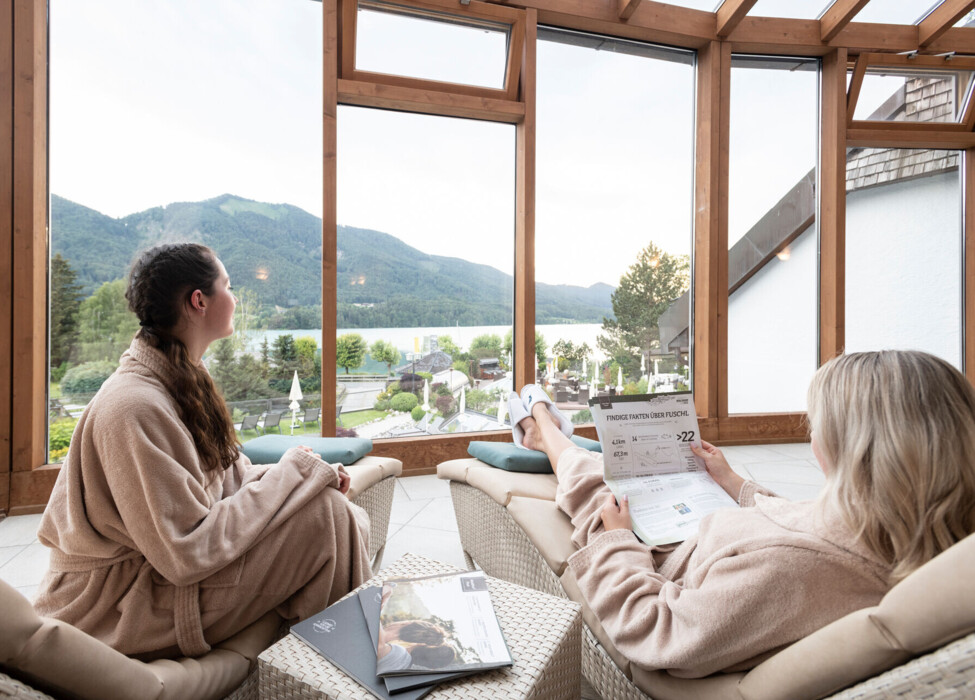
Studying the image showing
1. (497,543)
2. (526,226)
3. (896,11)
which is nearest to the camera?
(497,543)

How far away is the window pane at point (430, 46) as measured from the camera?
3488 millimetres

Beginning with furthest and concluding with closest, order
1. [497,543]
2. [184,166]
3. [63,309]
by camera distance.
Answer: [184,166] < [63,309] < [497,543]

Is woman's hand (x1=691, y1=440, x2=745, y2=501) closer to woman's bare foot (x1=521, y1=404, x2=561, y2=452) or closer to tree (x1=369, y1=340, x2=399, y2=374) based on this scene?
woman's bare foot (x1=521, y1=404, x2=561, y2=452)

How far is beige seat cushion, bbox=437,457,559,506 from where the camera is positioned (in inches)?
68.1

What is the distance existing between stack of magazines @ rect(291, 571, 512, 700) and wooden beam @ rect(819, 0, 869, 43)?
4974mm

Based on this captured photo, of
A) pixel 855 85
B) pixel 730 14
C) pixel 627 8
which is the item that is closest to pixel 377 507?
pixel 627 8

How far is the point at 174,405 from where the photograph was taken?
3.75 feet

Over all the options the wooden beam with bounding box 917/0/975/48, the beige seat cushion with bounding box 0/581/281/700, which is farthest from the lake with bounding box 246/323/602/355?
the wooden beam with bounding box 917/0/975/48

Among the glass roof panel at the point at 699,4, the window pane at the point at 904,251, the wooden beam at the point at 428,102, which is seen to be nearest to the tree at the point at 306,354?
the wooden beam at the point at 428,102

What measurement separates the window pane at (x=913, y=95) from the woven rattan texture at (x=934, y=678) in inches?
212

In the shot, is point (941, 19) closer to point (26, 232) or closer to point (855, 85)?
point (855, 85)

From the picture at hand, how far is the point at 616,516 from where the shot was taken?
1258 mm

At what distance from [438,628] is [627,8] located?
4132mm

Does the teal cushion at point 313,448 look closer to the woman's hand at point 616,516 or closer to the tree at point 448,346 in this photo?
the woman's hand at point 616,516
